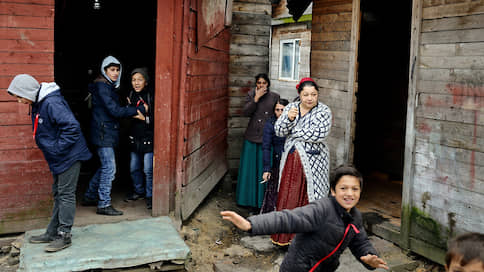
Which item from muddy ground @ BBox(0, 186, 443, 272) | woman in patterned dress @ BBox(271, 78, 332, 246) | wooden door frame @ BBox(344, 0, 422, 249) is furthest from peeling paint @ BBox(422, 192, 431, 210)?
woman in patterned dress @ BBox(271, 78, 332, 246)

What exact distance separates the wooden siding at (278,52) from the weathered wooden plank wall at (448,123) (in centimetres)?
958

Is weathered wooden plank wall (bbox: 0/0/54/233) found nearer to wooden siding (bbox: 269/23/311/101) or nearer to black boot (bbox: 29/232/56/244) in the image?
black boot (bbox: 29/232/56/244)

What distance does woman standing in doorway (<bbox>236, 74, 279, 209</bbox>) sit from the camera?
6.89 metres

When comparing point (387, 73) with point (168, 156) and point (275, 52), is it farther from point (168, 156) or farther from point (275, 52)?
point (275, 52)

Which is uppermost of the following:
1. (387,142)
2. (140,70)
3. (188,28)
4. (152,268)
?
(188,28)

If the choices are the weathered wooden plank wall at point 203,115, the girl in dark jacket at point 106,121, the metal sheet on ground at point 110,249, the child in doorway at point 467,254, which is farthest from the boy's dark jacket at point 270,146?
the child in doorway at point 467,254

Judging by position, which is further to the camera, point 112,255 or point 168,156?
point 168,156

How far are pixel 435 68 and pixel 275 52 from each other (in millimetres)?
12070

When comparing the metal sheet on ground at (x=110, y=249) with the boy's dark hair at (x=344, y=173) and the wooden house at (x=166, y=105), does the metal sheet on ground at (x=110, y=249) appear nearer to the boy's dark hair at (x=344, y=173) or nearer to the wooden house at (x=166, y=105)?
the wooden house at (x=166, y=105)

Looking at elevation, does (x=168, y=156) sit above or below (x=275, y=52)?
below

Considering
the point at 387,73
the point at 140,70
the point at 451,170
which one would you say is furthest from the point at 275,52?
the point at 451,170

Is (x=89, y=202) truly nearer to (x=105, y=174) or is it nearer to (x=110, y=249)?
(x=105, y=174)

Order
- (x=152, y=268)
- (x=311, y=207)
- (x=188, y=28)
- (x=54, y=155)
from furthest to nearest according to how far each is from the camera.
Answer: (x=188, y=28), (x=152, y=268), (x=54, y=155), (x=311, y=207)

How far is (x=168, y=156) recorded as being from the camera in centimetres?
572
